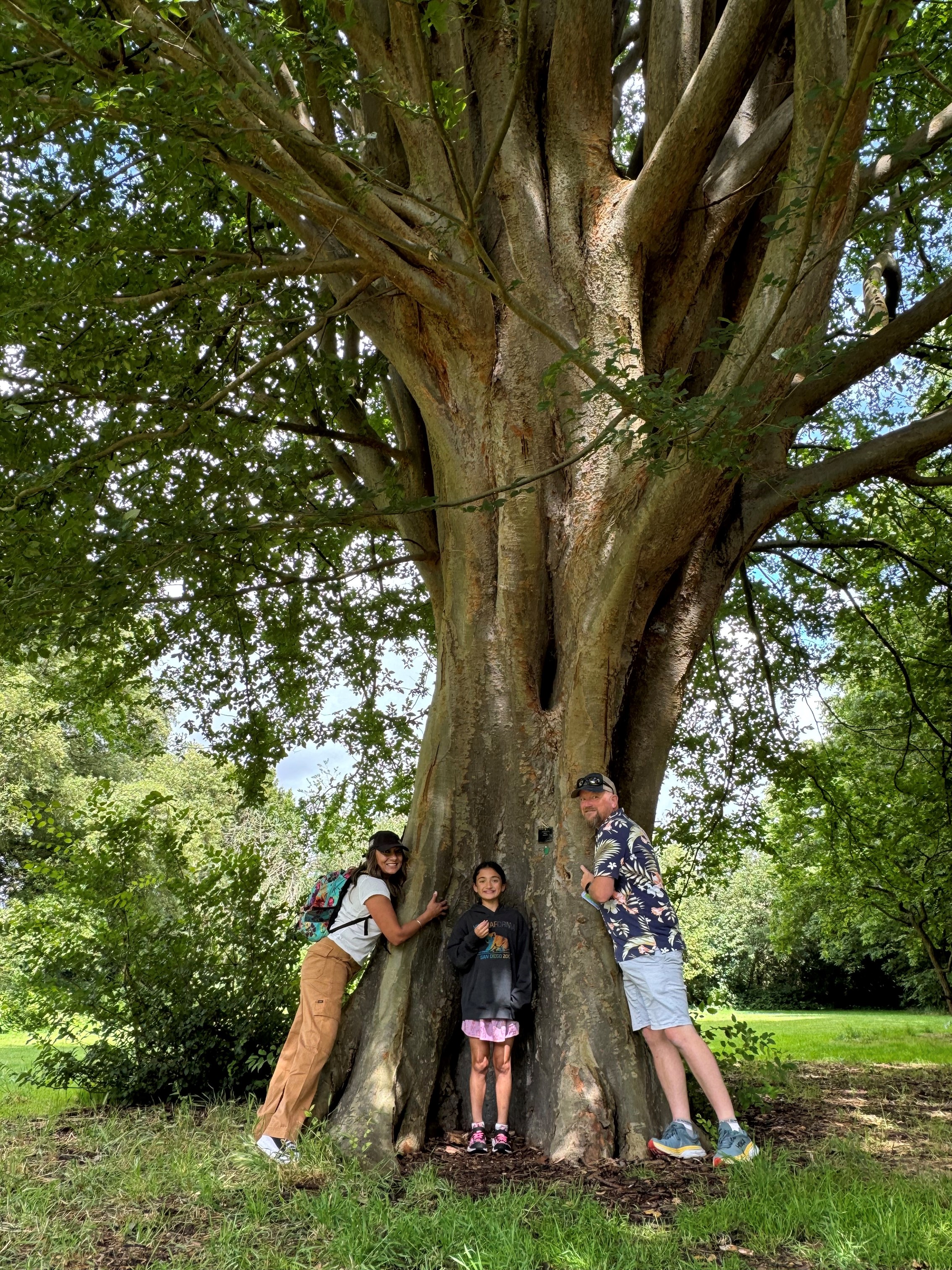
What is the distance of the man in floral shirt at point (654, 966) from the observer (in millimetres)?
4602

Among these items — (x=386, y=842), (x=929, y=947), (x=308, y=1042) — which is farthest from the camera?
(x=929, y=947)

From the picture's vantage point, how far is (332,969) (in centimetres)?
543

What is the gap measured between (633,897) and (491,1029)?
3.57 feet

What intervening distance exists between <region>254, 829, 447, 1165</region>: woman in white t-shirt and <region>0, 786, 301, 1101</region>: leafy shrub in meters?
1.15

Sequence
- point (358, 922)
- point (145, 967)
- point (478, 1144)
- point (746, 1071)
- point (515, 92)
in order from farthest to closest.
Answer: point (746, 1071)
point (145, 967)
point (358, 922)
point (478, 1144)
point (515, 92)

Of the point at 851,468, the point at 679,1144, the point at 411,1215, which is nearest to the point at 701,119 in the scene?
the point at 851,468

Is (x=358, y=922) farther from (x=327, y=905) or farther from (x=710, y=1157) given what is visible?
(x=710, y=1157)

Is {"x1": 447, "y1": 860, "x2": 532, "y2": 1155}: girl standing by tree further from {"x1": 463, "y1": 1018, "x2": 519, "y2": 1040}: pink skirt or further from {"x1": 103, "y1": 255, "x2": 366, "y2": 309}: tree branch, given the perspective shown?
{"x1": 103, "y1": 255, "x2": 366, "y2": 309}: tree branch

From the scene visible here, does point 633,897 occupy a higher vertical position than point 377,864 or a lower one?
lower

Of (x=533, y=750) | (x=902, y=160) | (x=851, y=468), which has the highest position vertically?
(x=902, y=160)

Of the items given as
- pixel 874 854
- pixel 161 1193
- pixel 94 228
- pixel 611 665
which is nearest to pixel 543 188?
pixel 94 228

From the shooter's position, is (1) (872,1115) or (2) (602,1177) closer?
(2) (602,1177)

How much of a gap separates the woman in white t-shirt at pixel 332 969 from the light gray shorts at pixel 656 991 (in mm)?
1266

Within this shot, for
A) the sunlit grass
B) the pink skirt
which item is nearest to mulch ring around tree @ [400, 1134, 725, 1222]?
the sunlit grass
